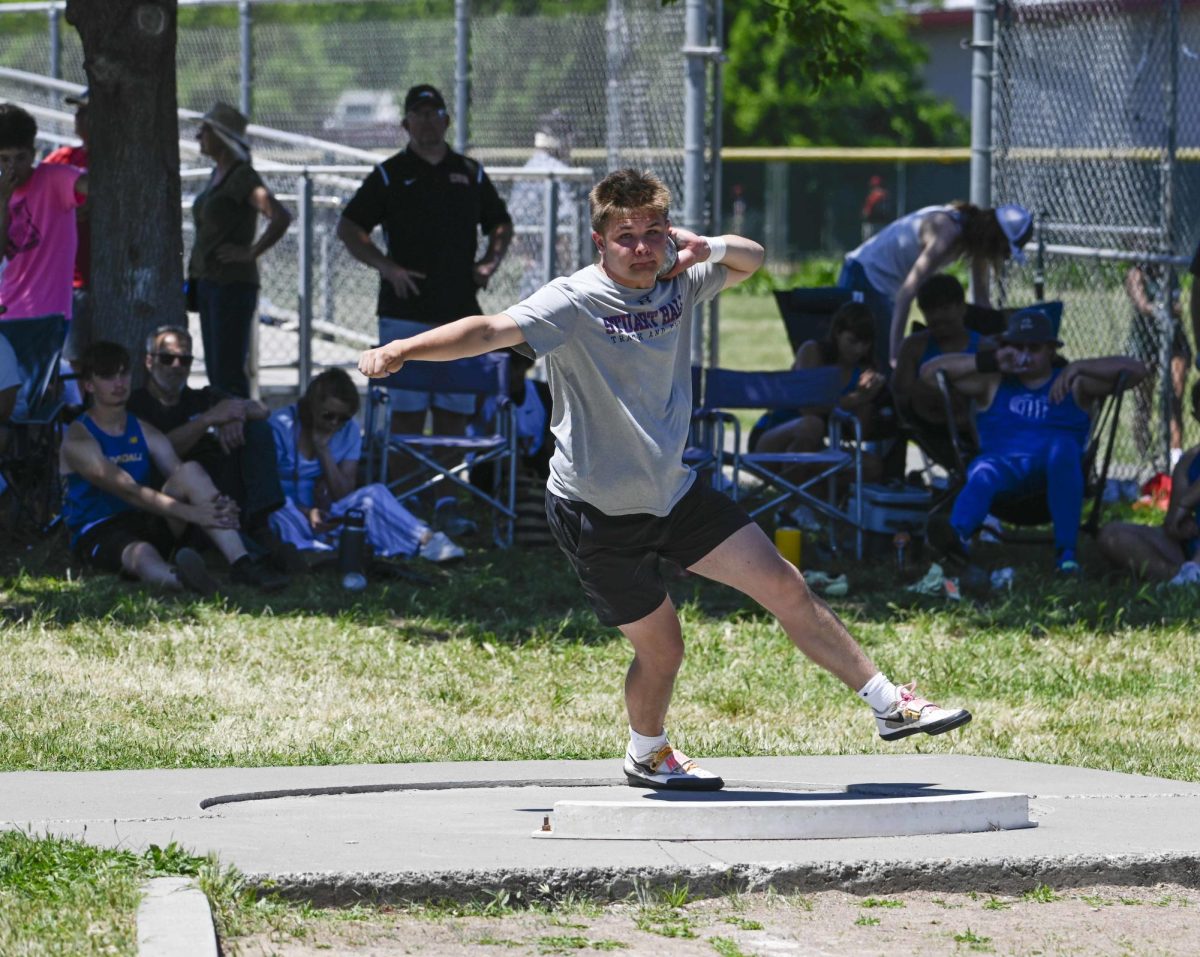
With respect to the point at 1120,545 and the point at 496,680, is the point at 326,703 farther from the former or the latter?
the point at 1120,545

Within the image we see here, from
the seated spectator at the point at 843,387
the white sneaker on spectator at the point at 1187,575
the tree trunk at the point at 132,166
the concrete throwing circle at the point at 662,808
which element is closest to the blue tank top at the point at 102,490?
the tree trunk at the point at 132,166

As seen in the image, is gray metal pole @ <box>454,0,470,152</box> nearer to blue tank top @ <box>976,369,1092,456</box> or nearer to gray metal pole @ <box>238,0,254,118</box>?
gray metal pole @ <box>238,0,254,118</box>

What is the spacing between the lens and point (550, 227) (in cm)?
1205

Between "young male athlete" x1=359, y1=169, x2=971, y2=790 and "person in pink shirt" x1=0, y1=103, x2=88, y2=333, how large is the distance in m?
5.51

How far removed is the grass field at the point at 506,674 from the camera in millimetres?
6195

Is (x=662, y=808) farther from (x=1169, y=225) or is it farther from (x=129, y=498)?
(x=1169, y=225)

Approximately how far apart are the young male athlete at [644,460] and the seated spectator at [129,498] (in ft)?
11.9

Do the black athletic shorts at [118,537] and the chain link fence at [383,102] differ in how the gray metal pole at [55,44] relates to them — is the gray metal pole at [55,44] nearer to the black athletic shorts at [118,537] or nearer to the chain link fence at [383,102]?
the chain link fence at [383,102]

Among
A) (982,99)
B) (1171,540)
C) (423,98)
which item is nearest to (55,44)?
(423,98)

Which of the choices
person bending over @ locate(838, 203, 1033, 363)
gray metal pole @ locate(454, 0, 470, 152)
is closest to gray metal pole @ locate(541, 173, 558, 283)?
gray metal pole @ locate(454, 0, 470, 152)

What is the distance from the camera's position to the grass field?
6195mm

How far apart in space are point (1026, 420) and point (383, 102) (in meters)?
9.79

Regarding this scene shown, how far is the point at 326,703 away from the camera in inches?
265

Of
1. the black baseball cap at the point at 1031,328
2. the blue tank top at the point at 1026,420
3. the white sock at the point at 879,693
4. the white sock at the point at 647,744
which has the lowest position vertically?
the white sock at the point at 647,744
